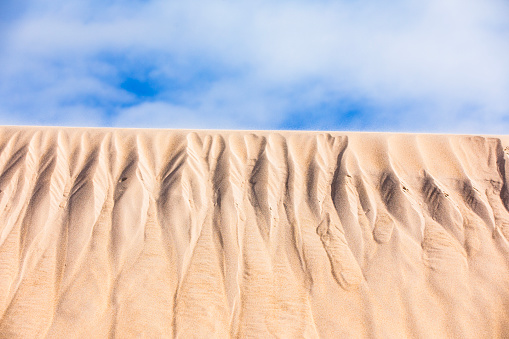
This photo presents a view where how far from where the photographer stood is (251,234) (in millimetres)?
6293

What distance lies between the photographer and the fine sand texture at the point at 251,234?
16.9 ft

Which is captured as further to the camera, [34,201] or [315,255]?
[34,201]

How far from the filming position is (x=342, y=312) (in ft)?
17.1

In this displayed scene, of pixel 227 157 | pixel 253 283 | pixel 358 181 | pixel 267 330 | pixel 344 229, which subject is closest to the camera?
pixel 267 330

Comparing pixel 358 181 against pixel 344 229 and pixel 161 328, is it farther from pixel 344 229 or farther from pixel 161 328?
pixel 161 328

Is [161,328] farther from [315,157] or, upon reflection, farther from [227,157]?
[315,157]

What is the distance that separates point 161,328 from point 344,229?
332 centimetres

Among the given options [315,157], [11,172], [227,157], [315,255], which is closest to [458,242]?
[315,255]

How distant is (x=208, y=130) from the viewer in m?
8.73

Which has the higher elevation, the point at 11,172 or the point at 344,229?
the point at 11,172

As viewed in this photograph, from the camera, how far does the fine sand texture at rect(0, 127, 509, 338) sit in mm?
5160

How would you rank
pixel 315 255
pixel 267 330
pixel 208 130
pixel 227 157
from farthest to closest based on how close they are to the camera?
pixel 208 130 < pixel 227 157 < pixel 315 255 < pixel 267 330

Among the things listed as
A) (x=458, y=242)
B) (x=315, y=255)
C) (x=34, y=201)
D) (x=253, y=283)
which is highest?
(x=34, y=201)

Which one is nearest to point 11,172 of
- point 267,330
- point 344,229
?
point 267,330
